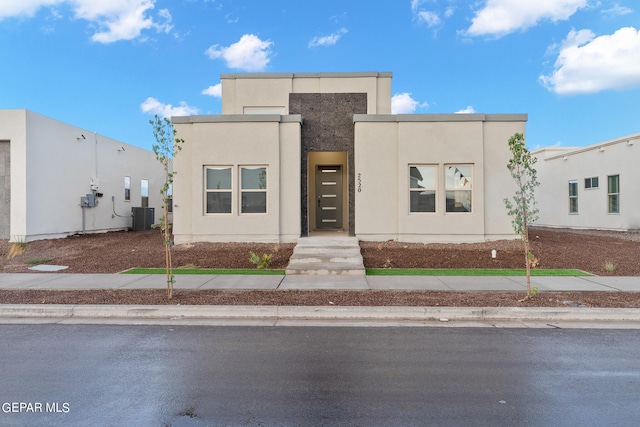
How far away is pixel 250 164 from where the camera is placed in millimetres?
13320

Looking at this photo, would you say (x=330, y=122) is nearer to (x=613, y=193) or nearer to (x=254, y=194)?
(x=254, y=194)

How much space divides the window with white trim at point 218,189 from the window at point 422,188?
20.3 ft

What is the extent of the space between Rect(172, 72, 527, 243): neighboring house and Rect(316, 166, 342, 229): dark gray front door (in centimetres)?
232

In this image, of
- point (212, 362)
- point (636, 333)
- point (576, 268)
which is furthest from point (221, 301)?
point (576, 268)

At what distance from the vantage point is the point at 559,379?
436cm

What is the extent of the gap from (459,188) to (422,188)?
1.25 m

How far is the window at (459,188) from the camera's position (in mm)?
13305

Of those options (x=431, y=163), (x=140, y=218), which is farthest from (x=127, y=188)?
(x=431, y=163)

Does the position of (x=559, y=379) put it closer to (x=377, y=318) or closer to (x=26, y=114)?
(x=377, y=318)

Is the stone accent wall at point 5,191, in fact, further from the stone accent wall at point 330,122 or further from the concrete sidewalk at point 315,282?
the stone accent wall at point 330,122

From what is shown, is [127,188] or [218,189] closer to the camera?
[218,189]

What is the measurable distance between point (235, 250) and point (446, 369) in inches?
349

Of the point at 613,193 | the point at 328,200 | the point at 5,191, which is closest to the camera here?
the point at 5,191

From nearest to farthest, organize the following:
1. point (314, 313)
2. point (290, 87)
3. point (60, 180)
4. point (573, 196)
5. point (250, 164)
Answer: point (314, 313) < point (250, 164) < point (60, 180) < point (290, 87) < point (573, 196)
